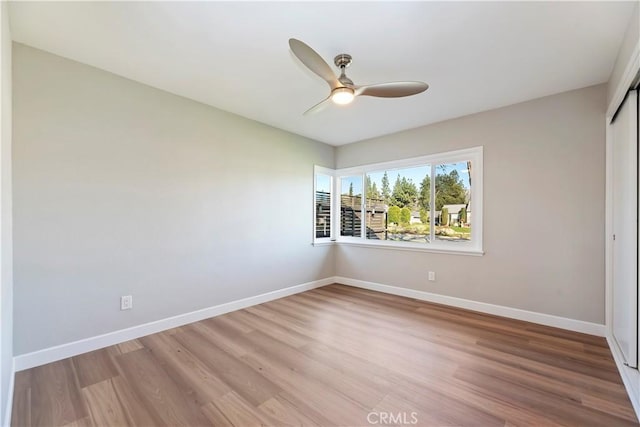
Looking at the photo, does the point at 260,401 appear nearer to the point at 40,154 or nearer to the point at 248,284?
the point at 248,284

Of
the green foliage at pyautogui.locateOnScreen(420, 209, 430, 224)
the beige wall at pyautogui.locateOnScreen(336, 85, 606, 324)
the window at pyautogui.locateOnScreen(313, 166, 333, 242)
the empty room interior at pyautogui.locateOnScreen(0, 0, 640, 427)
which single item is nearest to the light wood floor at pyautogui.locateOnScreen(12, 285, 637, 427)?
the empty room interior at pyautogui.locateOnScreen(0, 0, 640, 427)

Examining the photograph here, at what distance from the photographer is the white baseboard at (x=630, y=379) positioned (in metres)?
1.70

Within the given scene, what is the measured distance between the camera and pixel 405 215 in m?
4.26

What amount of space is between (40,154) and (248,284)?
2.39 metres

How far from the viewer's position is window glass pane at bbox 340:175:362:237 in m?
4.86

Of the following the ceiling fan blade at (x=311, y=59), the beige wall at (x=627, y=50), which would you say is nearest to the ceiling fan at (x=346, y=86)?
the ceiling fan blade at (x=311, y=59)

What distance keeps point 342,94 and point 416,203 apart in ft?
8.13

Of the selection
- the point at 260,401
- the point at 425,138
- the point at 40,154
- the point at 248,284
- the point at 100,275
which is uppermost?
the point at 425,138

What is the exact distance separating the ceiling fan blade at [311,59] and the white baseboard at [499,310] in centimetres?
307

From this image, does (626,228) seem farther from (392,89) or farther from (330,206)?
(330,206)

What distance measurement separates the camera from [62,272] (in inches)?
90.2

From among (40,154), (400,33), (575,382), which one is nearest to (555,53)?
(400,33)

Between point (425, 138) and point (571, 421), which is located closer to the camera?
point (571, 421)

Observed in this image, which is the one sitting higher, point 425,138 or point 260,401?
point 425,138
